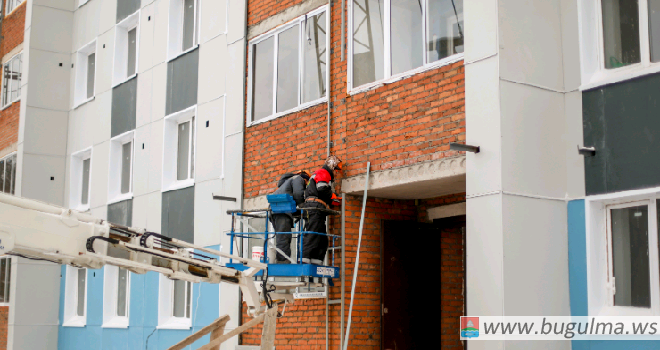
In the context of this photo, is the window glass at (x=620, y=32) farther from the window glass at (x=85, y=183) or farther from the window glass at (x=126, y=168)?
the window glass at (x=85, y=183)

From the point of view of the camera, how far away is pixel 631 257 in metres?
8.55

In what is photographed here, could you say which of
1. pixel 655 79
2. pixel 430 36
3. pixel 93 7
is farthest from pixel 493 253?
pixel 93 7

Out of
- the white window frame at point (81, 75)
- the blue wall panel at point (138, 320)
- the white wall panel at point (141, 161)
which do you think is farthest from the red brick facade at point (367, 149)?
the white window frame at point (81, 75)

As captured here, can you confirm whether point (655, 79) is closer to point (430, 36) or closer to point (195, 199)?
point (430, 36)

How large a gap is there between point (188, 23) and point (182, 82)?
1737 mm

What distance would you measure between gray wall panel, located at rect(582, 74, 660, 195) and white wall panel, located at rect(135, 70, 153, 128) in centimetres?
1134

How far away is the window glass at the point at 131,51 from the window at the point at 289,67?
21.0 ft

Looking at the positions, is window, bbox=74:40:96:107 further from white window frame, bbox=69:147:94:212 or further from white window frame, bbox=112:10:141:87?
white window frame, bbox=112:10:141:87

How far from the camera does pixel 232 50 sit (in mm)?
14633

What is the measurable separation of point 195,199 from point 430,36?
6.71 m

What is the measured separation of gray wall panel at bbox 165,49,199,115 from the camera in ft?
52.1

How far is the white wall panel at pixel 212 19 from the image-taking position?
15.1 meters

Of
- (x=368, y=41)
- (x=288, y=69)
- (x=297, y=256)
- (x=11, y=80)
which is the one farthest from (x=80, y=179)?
(x=368, y=41)

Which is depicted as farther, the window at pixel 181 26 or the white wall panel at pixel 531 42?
the window at pixel 181 26
